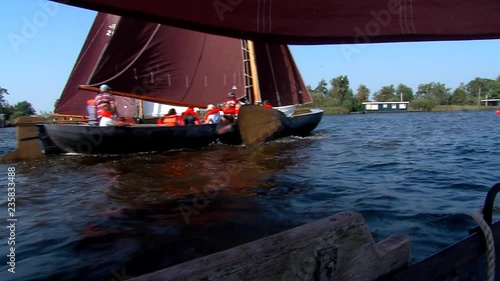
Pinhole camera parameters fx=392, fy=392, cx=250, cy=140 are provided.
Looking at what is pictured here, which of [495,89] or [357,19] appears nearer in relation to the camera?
[357,19]

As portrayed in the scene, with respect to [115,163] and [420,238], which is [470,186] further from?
[115,163]

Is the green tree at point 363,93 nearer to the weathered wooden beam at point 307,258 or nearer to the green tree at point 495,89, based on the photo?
the green tree at point 495,89

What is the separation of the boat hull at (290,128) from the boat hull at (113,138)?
2077 millimetres

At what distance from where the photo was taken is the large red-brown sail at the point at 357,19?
1805 millimetres

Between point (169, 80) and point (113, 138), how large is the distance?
4.52 meters

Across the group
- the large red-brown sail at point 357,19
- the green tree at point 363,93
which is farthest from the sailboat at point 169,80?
the green tree at point 363,93

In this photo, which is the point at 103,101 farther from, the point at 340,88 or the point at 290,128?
the point at 340,88

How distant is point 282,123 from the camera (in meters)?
15.6

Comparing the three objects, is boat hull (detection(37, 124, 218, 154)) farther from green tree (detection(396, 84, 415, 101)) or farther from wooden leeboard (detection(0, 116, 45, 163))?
green tree (detection(396, 84, 415, 101))

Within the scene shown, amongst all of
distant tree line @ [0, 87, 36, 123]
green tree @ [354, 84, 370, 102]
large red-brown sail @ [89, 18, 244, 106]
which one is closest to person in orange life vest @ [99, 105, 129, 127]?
large red-brown sail @ [89, 18, 244, 106]

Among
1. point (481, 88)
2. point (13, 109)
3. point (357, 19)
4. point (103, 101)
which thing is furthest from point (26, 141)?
point (481, 88)

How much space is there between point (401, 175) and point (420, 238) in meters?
3.68

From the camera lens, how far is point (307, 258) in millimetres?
1622

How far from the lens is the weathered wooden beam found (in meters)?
1.39
